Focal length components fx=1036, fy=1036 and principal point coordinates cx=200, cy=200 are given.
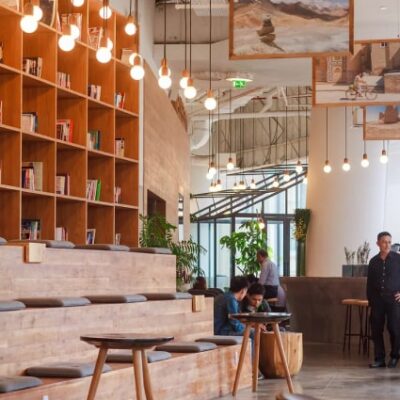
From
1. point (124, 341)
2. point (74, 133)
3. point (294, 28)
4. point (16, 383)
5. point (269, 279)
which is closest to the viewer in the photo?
point (16, 383)

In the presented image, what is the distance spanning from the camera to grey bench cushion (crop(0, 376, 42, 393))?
565 centimetres

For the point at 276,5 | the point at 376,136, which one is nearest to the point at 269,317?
the point at 276,5

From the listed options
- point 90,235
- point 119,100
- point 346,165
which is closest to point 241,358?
point 90,235

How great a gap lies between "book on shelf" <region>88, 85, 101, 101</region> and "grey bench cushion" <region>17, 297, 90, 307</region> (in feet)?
14.6

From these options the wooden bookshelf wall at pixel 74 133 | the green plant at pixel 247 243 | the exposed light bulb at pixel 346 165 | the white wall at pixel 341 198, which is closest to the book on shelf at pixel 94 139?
the wooden bookshelf wall at pixel 74 133

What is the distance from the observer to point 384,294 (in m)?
11.9

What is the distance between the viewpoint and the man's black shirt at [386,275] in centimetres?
1180

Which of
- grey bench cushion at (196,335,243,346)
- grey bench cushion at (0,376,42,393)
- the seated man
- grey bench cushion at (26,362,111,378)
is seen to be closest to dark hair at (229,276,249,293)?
the seated man

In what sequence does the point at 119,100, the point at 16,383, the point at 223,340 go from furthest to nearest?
1. the point at 119,100
2. the point at 223,340
3. the point at 16,383

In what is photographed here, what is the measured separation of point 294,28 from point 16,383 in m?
4.04

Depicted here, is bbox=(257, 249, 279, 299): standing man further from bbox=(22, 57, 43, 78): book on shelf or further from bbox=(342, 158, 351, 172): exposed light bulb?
bbox=(22, 57, 43, 78): book on shelf

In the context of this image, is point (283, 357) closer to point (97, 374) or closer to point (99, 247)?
point (99, 247)

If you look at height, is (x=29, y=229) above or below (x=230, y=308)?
above

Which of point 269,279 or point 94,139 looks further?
point 269,279
